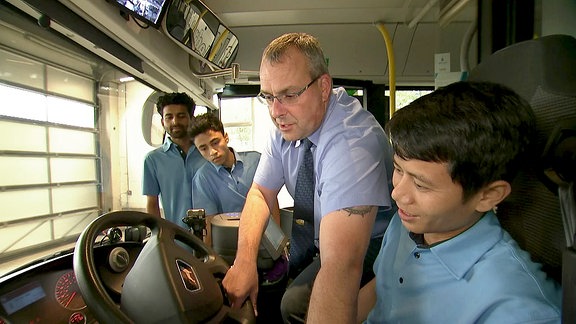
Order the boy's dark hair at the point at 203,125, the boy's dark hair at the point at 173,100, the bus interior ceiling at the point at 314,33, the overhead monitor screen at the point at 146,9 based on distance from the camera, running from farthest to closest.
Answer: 1. the boy's dark hair at the point at 173,100
2. the boy's dark hair at the point at 203,125
3. the bus interior ceiling at the point at 314,33
4. the overhead monitor screen at the point at 146,9

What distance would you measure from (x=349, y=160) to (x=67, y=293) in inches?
44.4

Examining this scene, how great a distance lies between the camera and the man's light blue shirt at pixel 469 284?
714mm

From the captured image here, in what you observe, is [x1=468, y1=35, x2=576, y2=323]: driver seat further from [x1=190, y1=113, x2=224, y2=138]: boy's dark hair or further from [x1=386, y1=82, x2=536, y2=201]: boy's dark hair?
[x1=190, y1=113, x2=224, y2=138]: boy's dark hair

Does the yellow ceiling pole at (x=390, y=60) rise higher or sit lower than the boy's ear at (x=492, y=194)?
higher

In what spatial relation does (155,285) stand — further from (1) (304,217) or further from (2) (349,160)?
(1) (304,217)

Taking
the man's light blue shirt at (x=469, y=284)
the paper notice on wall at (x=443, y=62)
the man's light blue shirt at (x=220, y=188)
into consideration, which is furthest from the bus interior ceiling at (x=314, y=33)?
the man's light blue shirt at (x=469, y=284)

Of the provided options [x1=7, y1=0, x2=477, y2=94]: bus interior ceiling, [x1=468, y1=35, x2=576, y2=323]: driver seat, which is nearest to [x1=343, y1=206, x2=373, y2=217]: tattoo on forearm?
[x1=468, y1=35, x2=576, y2=323]: driver seat

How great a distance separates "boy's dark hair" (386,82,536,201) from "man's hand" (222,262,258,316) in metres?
0.78

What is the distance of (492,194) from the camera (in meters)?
0.85

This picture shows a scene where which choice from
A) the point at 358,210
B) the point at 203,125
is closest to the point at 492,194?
the point at 358,210

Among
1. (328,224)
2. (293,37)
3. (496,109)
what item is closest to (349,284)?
(328,224)

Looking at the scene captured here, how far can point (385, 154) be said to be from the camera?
1.34 meters

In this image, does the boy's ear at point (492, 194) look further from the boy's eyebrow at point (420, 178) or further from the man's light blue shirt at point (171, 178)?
the man's light blue shirt at point (171, 178)

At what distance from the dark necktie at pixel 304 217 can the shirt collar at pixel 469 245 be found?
754 mm
